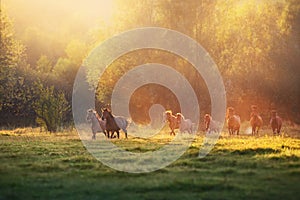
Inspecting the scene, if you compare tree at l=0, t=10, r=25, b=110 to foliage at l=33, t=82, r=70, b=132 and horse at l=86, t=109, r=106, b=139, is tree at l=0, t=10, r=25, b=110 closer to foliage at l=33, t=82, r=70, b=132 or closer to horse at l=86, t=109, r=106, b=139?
foliage at l=33, t=82, r=70, b=132

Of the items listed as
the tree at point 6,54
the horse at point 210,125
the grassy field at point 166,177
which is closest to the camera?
the grassy field at point 166,177

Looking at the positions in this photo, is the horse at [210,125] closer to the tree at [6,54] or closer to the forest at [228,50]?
the forest at [228,50]

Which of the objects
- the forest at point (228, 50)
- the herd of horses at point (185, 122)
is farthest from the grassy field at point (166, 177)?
the forest at point (228, 50)

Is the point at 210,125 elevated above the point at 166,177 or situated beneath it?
elevated above

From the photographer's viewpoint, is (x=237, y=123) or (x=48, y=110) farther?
(x=48, y=110)

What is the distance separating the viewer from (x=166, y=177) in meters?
14.8

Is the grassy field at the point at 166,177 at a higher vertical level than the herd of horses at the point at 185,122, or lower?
lower

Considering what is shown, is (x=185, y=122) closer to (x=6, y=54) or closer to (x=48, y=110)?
(x=48, y=110)

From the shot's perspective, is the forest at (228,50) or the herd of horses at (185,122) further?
the forest at (228,50)

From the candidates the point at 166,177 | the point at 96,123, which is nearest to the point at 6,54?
the point at 96,123

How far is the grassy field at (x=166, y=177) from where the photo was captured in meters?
12.7

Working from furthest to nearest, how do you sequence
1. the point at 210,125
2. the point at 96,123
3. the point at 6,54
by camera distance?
the point at 6,54 → the point at 210,125 → the point at 96,123

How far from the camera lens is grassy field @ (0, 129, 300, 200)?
12.7 meters

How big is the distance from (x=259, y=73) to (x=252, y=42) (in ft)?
9.65
